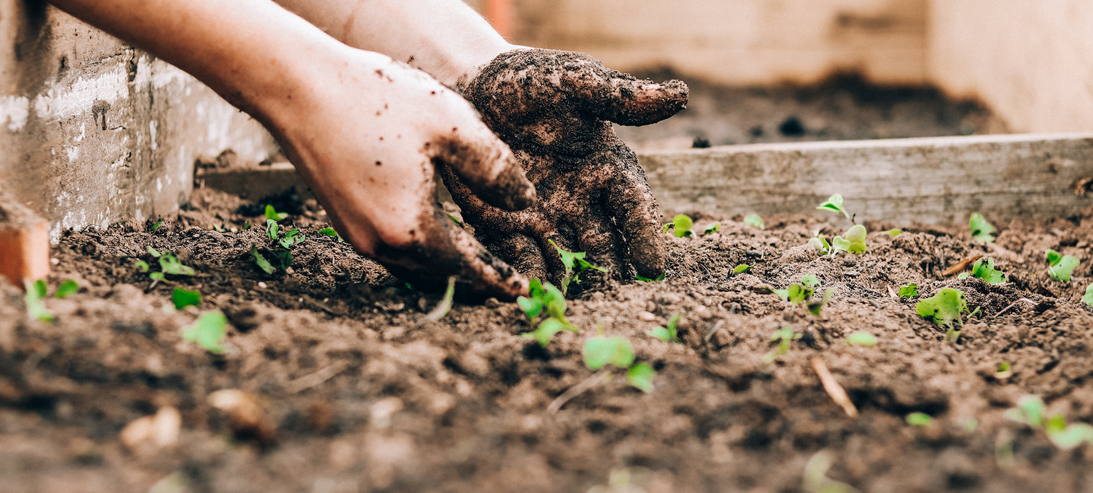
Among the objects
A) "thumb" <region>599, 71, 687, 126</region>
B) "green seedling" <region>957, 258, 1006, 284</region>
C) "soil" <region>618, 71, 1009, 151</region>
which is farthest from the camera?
"soil" <region>618, 71, 1009, 151</region>

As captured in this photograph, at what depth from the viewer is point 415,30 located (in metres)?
1.76

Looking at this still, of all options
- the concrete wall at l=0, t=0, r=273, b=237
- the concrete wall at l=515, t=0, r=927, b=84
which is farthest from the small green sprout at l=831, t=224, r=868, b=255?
the concrete wall at l=515, t=0, r=927, b=84

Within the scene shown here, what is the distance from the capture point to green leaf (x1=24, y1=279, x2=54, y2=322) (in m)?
0.98

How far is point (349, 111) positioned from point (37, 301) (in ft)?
1.77

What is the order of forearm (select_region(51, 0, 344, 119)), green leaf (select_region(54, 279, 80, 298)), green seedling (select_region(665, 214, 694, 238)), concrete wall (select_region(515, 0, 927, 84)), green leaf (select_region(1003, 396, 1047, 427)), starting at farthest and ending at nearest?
concrete wall (select_region(515, 0, 927, 84)) < green seedling (select_region(665, 214, 694, 238)) < forearm (select_region(51, 0, 344, 119)) < green leaf (select_region(54, 279, 80, 298)) < green leaf (select_region(1003, 396, 1047, 427))

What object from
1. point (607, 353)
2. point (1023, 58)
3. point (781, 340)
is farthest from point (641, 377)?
point (1023, 58)

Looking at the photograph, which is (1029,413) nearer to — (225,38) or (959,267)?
(959,267)

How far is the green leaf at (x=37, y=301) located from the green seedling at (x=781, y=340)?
100 centimetres

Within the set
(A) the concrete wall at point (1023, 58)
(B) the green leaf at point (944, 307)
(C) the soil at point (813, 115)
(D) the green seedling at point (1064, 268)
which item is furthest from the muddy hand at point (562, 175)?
(A) the concrete wall at point (1023, 58)

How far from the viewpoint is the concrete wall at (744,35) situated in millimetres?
4898

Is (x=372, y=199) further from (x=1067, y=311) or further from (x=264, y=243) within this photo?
(x=1067, y=311)

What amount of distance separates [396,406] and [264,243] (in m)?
0.89

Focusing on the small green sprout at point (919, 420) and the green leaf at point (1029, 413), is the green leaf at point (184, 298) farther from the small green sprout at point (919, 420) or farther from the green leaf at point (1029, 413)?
the green leaf at point (1029, 413)

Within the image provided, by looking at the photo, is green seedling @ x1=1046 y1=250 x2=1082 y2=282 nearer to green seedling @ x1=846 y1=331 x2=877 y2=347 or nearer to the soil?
green seedling @ x1=846 y1=331 x2=877 y2=347
